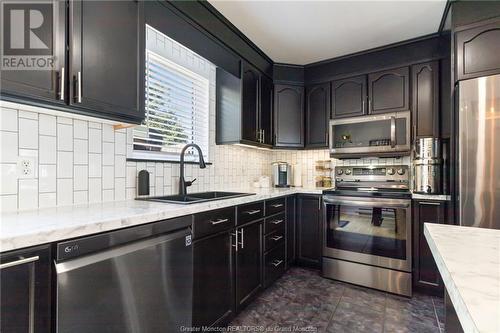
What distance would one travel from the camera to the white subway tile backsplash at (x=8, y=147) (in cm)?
118

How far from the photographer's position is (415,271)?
2.32m

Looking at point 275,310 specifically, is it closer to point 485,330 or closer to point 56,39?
point 485,330

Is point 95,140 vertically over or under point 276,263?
over

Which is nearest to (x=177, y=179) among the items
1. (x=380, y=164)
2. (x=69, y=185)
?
→ (x=69, y=185)

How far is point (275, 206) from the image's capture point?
2.44 metres

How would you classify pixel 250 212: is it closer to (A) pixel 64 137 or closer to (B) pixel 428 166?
(A) pixel 64 137

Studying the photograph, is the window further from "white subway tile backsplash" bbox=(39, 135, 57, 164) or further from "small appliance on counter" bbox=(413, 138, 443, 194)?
"small appliance on counter" bbox=(413, 138, 443, 194)

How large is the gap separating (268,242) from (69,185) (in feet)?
5.26

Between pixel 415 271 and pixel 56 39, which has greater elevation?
pixel 56 39

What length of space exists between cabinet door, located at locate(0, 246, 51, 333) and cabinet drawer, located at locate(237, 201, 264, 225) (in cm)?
118

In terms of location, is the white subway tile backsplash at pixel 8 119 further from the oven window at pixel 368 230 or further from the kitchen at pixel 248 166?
the oven window at pixel 368 230

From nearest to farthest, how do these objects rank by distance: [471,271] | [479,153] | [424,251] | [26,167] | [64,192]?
1. [471,271]
2. [26,167]
3. [64,192]
4. [479,153]
5. [424,251]

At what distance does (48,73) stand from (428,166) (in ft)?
9.27

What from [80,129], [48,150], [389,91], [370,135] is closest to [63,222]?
[48,150]
